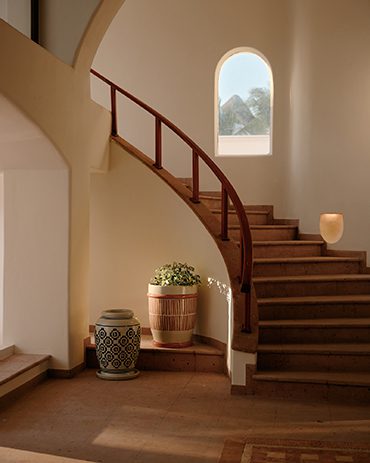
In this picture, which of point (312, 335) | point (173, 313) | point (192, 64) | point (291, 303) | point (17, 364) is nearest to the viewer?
point (17, 364)

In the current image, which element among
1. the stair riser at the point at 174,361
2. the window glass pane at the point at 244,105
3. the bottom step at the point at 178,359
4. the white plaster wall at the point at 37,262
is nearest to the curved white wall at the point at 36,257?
the white plaster wall at the point at 37,262

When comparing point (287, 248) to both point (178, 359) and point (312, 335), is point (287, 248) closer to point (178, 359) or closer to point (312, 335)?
point (312, 335)

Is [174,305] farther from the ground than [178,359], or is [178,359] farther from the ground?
[174,305]

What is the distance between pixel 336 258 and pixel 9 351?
11.8ft

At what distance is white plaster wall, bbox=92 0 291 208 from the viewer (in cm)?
912

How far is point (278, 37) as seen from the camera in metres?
9.11

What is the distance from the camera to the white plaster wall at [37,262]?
6.43 meters

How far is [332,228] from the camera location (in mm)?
7402

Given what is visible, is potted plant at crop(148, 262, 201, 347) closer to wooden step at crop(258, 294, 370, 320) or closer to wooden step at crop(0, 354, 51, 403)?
wooden step at crop(258, 294, 370, 320)

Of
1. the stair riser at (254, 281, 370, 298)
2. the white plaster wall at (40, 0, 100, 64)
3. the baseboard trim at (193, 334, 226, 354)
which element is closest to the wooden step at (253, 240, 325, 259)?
the stair riser at (254, 281, 370, 298)

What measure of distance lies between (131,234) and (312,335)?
2.31 m

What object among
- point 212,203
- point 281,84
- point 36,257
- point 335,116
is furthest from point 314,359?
point 281,84

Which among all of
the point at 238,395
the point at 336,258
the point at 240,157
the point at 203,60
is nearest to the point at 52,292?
the point at 238,395

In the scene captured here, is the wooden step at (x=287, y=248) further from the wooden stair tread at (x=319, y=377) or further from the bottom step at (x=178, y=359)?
the wooden stair tread at (x=319, y=377)
